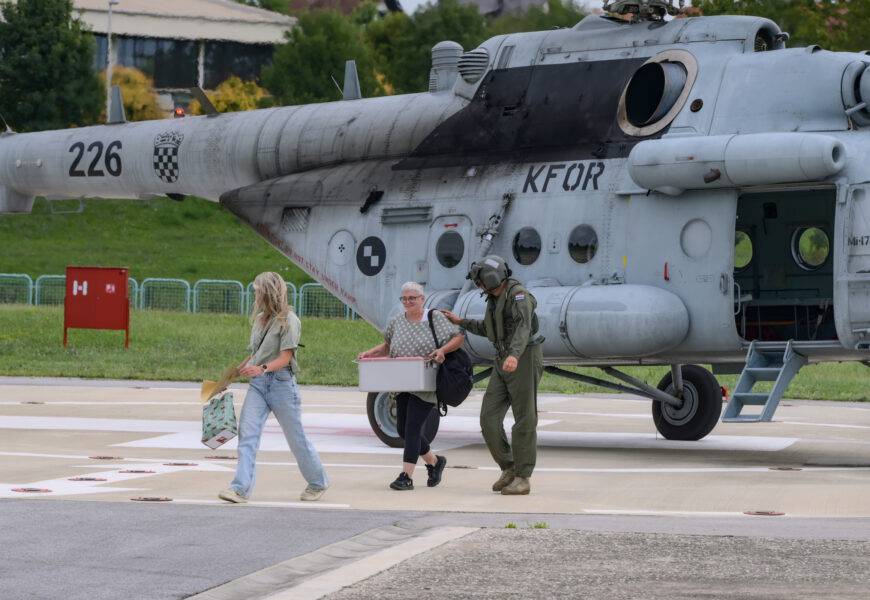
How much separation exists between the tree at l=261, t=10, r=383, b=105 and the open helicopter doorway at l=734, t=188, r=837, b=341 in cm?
5215

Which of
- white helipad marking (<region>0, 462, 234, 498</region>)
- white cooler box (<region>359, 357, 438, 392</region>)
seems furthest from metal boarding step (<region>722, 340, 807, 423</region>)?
white helipad marking (<region>0, 462, 234, 498</region>)

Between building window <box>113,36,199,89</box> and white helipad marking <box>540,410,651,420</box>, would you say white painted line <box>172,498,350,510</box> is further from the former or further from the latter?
building window <box>113,36,199,89</box>

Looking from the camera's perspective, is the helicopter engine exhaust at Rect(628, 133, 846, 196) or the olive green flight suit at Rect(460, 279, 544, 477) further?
the helicopter engine exhaust at Rect(628, 133, 846, 196)

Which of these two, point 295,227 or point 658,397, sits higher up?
point 295,227

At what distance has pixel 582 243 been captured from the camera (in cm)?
1572

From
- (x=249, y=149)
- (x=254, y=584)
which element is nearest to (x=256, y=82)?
(x=249, y=149)

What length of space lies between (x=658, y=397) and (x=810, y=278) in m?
2.19

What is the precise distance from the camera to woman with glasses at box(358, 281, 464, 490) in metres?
12.5

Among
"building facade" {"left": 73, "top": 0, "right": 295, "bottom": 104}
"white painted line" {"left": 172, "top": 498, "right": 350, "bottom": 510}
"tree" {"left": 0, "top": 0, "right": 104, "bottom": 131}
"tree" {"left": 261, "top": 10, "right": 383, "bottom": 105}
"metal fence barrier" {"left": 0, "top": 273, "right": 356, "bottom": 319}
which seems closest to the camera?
"white painted line" {"left": 172, "top": 498, "right": 350, "bottom": 510}

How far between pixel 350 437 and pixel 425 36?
5626cm

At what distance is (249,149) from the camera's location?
62.4ft

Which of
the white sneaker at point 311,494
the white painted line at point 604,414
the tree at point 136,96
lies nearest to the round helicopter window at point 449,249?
the white sneaker at point 311,494

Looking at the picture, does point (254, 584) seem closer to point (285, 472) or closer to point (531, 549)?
point (531, 549)

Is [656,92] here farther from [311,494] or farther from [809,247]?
[311,494]
